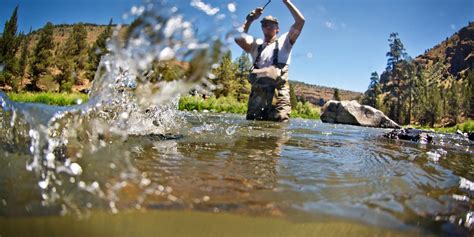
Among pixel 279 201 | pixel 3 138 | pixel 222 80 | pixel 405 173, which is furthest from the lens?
pixel 222 80

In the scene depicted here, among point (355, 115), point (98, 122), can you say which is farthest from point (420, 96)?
point (98, 122)

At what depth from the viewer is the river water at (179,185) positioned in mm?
1395

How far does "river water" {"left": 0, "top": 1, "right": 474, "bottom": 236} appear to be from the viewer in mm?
1395

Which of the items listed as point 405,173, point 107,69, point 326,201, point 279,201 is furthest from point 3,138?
point 405,173

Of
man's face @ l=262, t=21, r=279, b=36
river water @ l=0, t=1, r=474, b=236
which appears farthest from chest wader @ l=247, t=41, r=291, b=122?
river water @ l=0, t=1, r=474, b=236

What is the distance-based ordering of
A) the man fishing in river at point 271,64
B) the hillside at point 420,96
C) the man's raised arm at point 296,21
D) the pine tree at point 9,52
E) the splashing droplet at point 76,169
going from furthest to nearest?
1. the hillside at point 420,96
2. the pine tree at point 9,52
3. the man fishing in river at point 271,64
4. the man's raised arm at point 296,21
5. the splashing droplet at point 76,169

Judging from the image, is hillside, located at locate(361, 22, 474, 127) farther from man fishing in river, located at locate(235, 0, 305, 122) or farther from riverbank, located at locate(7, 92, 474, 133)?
man fishing in river, located at locate(235, 0, 305, 122)

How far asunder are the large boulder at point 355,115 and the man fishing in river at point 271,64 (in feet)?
47.1

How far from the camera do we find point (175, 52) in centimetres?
223

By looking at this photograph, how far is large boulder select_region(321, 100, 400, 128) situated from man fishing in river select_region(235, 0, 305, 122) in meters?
14.3

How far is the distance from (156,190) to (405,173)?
6.43ft

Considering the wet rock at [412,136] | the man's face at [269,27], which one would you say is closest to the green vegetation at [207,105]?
the man's face at [269,27]

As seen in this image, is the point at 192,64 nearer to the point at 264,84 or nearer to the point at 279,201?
the point at 279,201

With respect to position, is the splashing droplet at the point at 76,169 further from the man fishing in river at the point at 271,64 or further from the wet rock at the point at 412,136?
the wet rock at the point at 412,136
